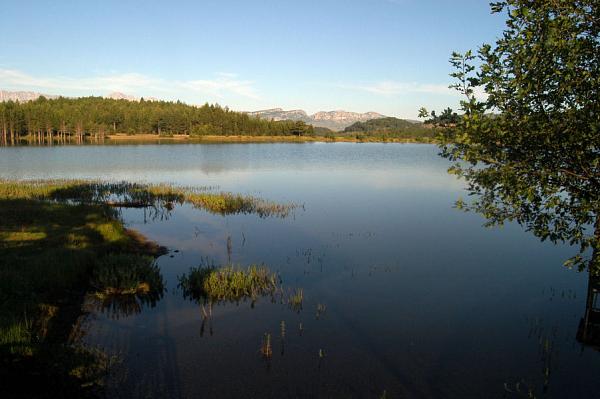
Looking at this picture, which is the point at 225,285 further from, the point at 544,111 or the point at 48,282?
the point at 544,111

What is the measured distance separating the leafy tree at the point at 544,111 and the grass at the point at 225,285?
11.9m

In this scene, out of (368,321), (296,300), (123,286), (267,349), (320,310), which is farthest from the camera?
(123,286)

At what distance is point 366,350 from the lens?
14.7 m

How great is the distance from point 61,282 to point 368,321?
13163 mm

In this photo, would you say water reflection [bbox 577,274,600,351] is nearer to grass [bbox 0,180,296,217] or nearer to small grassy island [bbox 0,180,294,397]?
small grassy island [bbox 0,180,294,397]

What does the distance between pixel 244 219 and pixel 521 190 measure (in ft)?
89.7

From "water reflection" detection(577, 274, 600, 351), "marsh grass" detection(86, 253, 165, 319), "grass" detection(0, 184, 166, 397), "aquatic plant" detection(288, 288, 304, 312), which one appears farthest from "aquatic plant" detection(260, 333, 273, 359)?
"water reflection" detection(577, 274, 600, 351)

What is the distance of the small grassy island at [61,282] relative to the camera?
11281mm

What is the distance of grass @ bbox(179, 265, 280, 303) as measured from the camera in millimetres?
18938

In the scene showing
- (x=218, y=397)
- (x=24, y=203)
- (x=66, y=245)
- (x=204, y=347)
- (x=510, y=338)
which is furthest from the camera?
(x=24, y=203)

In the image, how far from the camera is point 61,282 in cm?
1808

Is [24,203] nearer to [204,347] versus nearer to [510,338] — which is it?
[204,347]

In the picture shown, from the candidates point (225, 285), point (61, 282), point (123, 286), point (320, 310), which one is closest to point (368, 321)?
point (320, 310)

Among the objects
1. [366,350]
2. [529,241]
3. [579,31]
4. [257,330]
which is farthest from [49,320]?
[529,241]
